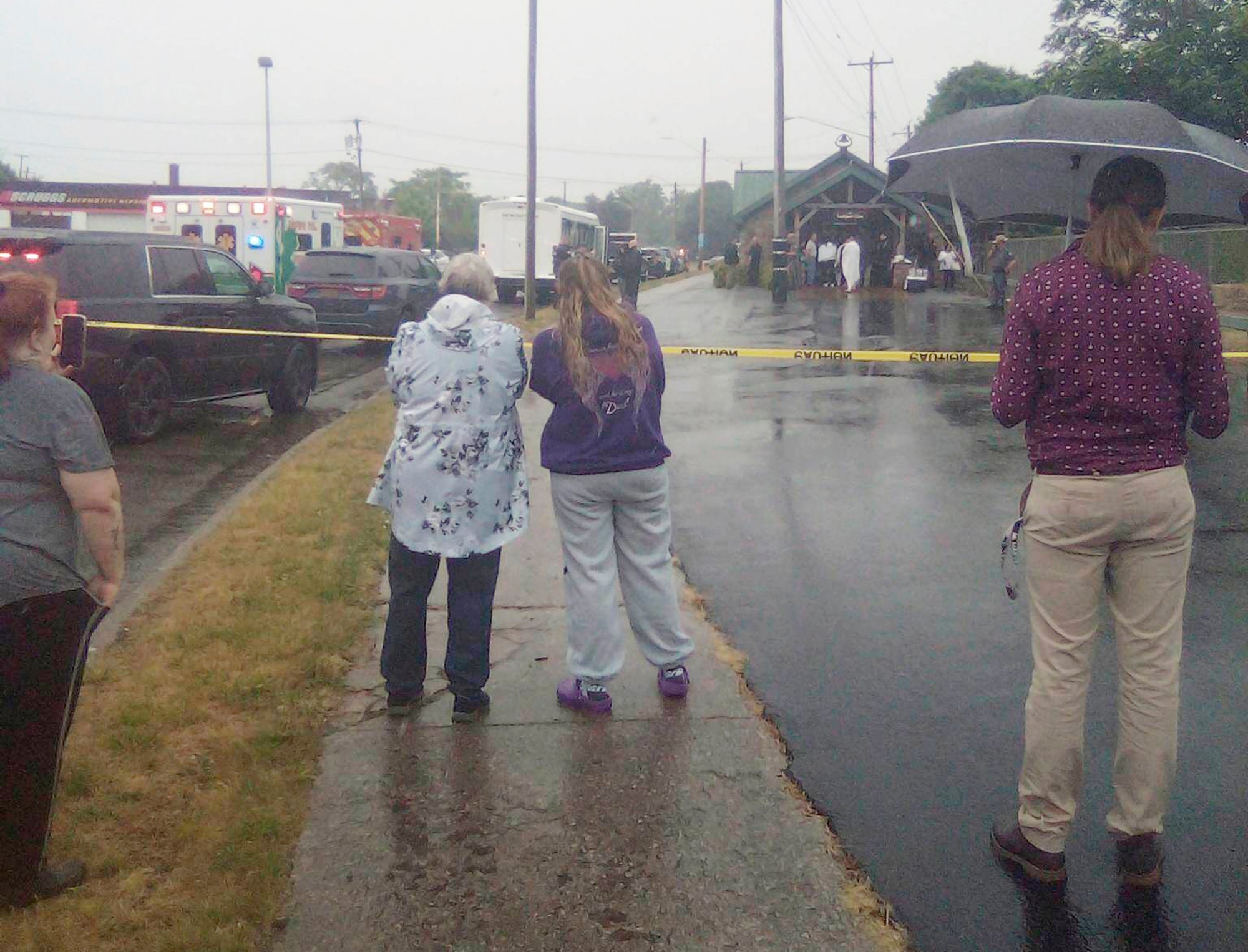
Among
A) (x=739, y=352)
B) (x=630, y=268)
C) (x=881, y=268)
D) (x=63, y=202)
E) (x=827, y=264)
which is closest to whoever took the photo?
(x=739, y=352)

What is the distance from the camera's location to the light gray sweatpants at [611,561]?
4.55 metres

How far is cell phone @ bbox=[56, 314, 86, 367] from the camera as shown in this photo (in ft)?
12.0

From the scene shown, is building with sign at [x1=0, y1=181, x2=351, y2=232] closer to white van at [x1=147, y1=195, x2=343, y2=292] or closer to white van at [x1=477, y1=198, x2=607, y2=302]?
white van at [x1=477, y1=198, x2=607, y2=302]

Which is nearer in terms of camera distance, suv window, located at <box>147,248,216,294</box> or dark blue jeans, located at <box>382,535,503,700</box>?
dark blue jeans, located at <box>382,535,503,700</box>

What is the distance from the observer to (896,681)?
16.3 ft

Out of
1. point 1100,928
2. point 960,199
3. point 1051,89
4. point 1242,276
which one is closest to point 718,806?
point 1100,928

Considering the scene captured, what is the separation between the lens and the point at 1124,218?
10.9 ft

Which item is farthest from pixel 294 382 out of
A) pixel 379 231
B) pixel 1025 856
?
pixel 379 231

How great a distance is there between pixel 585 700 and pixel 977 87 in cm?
4755

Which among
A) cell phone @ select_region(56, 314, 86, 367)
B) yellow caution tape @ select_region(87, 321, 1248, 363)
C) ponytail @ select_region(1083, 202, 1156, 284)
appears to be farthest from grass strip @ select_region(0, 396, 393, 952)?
yellow caution tape @ select_region(87, 321, 1248, 363)

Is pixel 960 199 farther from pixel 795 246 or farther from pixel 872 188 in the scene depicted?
pixel 872 188

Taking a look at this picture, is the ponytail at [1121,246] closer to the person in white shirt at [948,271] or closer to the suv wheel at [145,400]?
the suv wheel at [145,400]

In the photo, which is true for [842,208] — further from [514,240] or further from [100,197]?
[100,197]

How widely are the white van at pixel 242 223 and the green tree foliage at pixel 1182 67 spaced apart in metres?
17.3
